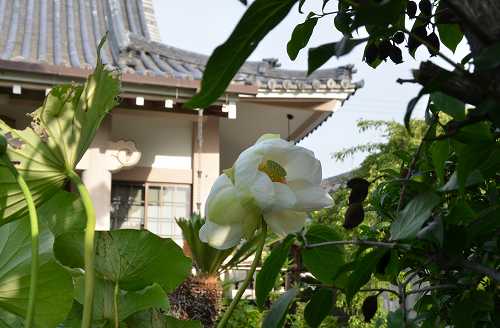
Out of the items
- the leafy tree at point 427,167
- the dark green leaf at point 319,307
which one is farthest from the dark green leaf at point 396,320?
the dark green leaf at point 319,307

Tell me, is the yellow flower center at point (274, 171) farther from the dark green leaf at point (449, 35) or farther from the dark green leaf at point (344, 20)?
the dark green leaf at point (449, 35)

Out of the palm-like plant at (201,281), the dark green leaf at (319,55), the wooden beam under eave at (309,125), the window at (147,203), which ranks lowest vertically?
the palm-like plant at (201,281)

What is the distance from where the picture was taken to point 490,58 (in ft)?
0.97

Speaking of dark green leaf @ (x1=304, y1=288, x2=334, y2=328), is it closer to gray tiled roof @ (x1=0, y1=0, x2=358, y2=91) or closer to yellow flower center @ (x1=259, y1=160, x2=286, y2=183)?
yellow flower center @ (x1=259, y1=160, x2=286, y2=183)

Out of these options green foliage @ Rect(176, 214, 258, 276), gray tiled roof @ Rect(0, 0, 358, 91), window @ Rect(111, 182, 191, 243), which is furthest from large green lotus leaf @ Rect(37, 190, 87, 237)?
window @ Rect(111, 182, 191, 243)

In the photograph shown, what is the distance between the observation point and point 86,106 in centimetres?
47

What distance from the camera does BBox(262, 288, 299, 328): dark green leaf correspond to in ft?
1.58

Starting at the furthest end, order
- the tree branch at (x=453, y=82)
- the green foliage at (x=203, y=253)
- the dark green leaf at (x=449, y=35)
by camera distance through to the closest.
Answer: the green foliage at (x=203, y=253)
the dark green leaf at (x=449, y=35)
the tree branch at (x=453, y=82)

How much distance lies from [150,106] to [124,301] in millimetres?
4592

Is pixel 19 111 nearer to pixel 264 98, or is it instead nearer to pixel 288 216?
pixel 264 98

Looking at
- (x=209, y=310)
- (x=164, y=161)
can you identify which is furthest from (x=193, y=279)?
(x=164, y=161)

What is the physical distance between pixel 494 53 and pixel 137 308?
33cm

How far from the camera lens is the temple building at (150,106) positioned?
183 inches

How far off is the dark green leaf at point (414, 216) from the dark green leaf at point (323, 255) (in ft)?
0.43
